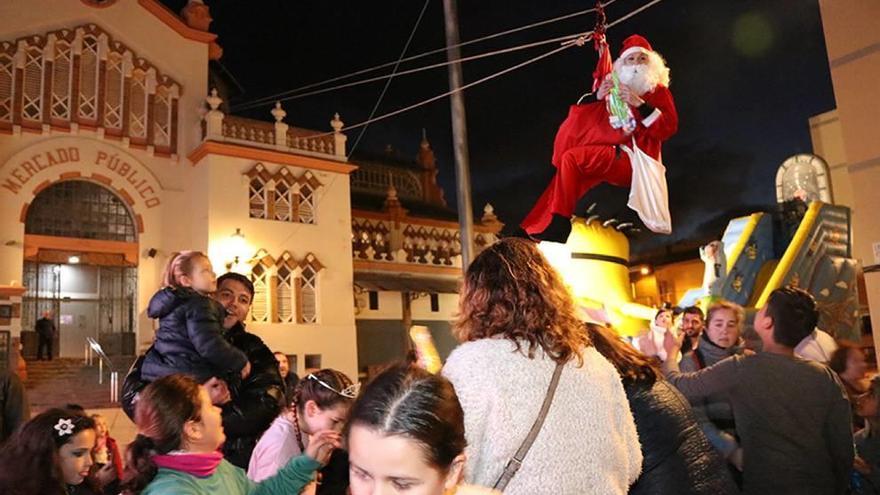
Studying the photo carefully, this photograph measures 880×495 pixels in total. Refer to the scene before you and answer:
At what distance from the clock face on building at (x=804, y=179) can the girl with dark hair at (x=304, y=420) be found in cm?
1190

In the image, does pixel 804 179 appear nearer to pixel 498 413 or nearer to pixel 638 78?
pixel 638 78

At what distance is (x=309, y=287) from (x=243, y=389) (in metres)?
14.7

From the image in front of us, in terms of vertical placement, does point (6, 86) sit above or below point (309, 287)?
above

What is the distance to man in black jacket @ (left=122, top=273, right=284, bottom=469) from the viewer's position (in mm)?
3695

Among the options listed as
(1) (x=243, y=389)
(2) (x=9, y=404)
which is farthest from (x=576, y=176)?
(2) (x=9, y=404)

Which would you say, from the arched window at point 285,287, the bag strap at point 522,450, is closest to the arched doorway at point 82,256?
the arched window at point 285,287

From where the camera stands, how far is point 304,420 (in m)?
3.32

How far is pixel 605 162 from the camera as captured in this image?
450cm

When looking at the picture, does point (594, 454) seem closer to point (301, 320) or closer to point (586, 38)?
point (586, 38)

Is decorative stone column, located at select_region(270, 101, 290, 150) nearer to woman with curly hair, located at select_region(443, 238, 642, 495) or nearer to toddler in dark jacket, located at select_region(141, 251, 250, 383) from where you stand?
toddler in dark jacket, located at select_region(141, 251, 250, 383)

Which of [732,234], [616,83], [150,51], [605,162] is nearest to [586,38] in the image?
[616,83]

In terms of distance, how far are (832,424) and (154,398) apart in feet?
9.88

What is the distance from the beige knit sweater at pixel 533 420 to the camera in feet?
6.52

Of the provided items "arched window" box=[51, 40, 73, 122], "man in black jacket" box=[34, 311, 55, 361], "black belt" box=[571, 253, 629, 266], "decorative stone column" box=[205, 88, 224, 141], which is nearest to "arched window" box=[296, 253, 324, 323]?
"decorative stone column" box=[205, 88, 224, 141]
